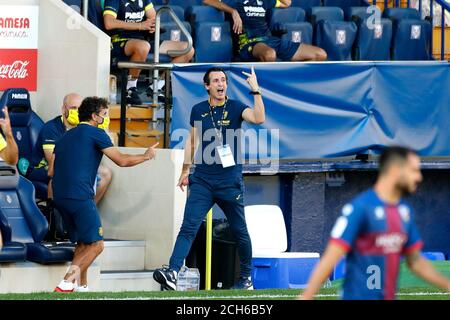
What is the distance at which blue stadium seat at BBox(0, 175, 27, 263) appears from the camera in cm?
1320

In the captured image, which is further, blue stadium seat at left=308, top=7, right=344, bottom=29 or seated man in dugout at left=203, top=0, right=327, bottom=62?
blue stadium seat at left=308, top=7, right=344, bottom=29

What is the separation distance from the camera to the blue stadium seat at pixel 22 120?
14.8 m

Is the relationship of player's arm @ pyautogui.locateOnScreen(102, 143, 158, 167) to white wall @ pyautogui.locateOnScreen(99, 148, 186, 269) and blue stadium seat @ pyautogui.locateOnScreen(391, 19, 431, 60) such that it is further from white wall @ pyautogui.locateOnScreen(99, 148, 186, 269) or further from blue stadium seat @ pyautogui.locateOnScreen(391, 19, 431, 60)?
blue stadium seat @ pyautogui.locateOnScreen(391, 19, 431, 60)

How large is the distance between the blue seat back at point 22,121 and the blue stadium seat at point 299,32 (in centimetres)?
336

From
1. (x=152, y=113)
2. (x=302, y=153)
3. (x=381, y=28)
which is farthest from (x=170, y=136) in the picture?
(x=381, y=28)

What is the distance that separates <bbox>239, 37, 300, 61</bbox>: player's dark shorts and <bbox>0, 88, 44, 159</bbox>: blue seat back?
267 cm

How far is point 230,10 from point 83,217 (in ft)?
14.6

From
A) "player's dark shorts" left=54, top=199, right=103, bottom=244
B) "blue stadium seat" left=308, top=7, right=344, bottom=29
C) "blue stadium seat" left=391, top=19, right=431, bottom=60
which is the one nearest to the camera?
"player's dark shorts" left=54, top=199, right=103, bottom=244

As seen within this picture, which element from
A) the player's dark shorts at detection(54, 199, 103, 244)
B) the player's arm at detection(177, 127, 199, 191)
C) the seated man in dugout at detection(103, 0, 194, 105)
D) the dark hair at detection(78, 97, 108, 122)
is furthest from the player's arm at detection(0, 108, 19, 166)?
the seated man in dugout at detection(103, 0, 194, 105)

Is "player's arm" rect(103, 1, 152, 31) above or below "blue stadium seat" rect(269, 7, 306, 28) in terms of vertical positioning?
below

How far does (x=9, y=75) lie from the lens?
607 inches

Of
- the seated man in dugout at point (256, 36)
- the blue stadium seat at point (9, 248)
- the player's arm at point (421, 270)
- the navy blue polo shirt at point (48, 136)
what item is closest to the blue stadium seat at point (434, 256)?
the seated man in dugout at point (256, 36)
